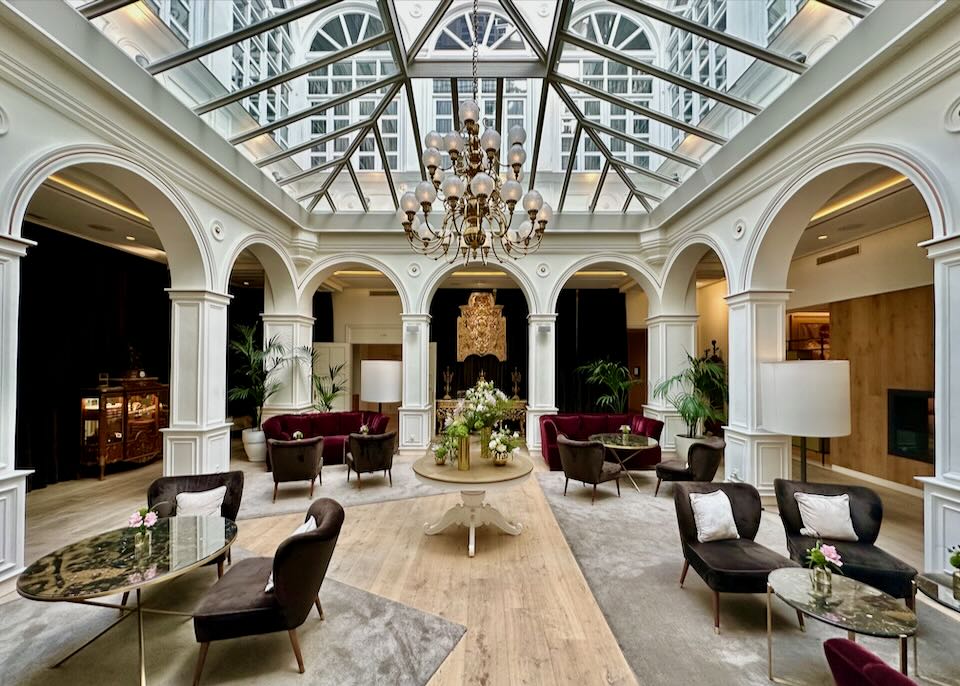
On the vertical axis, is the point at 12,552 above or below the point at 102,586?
below

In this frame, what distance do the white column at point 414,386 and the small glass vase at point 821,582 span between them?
18.6 feet

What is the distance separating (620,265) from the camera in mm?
7113

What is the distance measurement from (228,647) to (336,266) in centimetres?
578

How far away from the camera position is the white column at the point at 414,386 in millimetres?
7168

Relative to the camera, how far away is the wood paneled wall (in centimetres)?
526

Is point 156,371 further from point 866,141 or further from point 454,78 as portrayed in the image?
point 866,141

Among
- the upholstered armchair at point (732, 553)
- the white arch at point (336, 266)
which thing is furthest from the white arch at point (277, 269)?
the upholstered armchair at point (732, 553)

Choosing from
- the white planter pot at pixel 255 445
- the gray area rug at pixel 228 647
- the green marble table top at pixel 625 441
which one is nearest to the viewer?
the gray area rug at pixel 228 647

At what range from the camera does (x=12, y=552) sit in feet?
9.51

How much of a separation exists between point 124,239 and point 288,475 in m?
4.55

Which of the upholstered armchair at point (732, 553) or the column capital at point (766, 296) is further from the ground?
the column capital at point (766, 296)

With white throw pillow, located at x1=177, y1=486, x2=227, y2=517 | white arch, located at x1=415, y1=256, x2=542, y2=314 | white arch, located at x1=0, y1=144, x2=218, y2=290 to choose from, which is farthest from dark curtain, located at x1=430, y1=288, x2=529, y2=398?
white throw pillow, located at x1=177, y1=486, x2=227, y2=517

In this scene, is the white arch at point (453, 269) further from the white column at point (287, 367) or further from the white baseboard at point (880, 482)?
the white baseboard at point (880, 482)

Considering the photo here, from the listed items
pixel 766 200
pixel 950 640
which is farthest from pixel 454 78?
pixel 950 640
